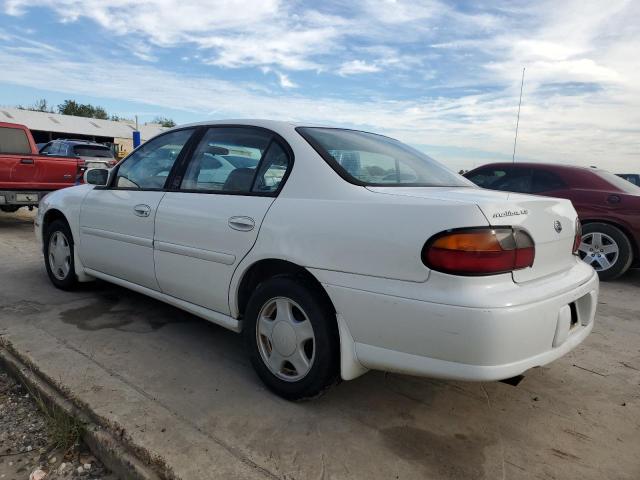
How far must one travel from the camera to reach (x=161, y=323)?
3756 mm

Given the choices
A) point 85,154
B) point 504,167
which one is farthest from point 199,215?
point 85,154

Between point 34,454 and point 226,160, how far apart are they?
1882mm

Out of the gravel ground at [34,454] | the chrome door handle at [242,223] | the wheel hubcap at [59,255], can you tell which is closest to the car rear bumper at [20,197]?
the wheel hubcap at [59,255]

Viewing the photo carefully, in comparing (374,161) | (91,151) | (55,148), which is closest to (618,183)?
(374,161)

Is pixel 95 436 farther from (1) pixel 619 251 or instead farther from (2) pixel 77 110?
(2) pixel 77 110

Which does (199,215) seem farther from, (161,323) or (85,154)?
(85,154)

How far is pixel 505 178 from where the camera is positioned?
679 centimetres

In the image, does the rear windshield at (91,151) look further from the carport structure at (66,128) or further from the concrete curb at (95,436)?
the carport structure at (66,128)

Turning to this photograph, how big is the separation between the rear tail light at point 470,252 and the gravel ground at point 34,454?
5.54 ft

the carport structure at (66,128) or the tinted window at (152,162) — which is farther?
the carport structure at (66,128)

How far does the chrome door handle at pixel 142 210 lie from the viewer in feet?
11.0

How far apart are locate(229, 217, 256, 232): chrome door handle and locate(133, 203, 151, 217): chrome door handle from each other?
34.8 inches

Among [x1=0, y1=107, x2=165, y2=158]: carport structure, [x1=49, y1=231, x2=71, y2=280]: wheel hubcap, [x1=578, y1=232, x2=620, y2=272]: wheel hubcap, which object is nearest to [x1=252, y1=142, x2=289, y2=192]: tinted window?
[x1=49, y1=231, x2=71, y2=280]: wheel hubcap

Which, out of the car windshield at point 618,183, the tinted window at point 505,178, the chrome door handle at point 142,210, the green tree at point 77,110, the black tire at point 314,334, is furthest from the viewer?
the green tree at point 77,110
